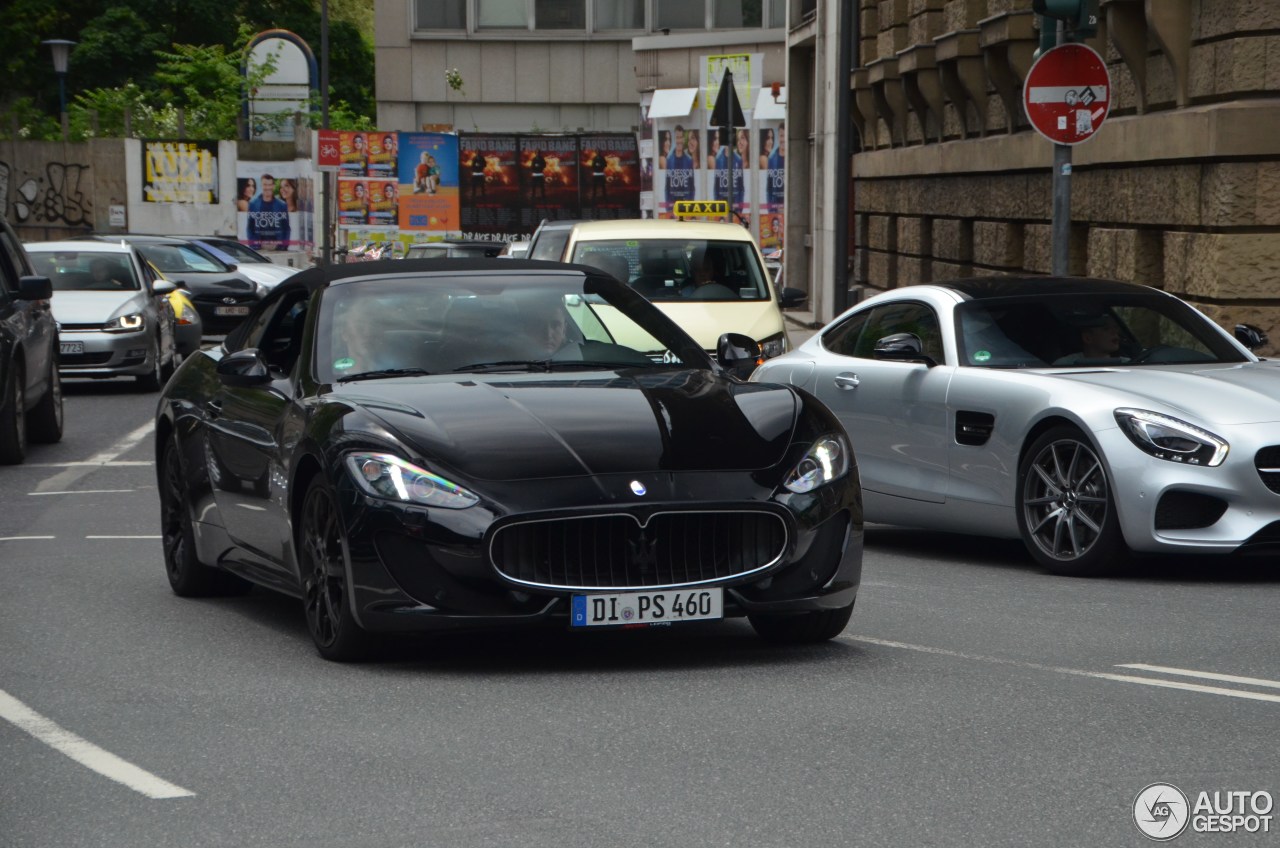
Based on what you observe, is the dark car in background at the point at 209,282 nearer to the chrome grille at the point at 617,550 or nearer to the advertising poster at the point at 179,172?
the advertising poster at the point at 179,172

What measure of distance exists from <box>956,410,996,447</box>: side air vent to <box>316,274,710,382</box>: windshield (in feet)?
7.85

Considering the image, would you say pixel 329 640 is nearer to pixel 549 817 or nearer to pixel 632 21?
pixel 549 817

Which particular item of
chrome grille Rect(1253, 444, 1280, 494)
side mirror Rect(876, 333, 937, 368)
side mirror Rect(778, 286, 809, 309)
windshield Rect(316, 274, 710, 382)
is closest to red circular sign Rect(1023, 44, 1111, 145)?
side mirror Rect(778, 286, 809, 309)

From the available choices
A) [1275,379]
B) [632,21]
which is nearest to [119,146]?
[632,21]

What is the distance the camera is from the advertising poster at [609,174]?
5162cm

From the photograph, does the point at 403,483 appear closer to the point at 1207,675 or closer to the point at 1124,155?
the point at 1207,675

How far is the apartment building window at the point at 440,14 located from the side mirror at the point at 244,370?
207ft

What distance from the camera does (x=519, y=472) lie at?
6.84m

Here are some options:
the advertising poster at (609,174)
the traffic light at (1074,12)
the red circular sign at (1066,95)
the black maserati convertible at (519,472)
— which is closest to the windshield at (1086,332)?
the black maserati convertible at (519,472)

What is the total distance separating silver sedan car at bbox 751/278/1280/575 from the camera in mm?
9344

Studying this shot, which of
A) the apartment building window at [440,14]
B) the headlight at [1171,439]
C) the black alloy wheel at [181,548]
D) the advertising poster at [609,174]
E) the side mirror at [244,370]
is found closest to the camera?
the side mirror at [244,370]

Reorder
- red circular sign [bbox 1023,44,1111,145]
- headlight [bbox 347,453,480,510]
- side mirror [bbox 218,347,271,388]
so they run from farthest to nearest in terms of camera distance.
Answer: red circular sign [bbox 1023,44,1111,145] < side mirror [bbox 218,347,271,388] < headlight [bbox 347,453,480,510]

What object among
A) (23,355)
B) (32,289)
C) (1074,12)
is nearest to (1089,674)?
(1074,12)

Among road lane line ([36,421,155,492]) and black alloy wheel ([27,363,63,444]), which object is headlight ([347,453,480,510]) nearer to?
road lane line ([36,421,155,492])
